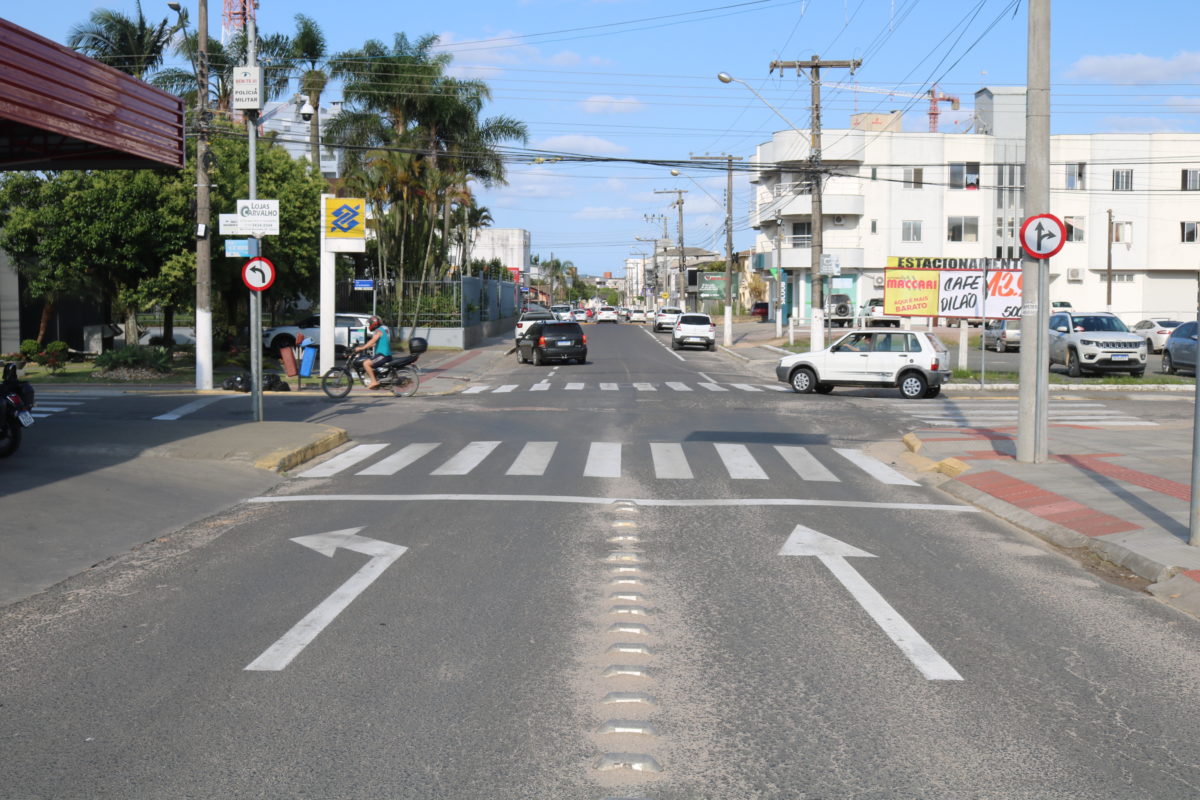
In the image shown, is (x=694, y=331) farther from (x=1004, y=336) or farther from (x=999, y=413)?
(x=999, y=413)

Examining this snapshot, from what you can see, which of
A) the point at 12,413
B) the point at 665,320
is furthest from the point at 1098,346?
the point at 665,320

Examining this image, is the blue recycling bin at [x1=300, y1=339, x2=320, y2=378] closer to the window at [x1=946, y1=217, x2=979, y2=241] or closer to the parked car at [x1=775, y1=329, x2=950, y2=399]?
the parked car at [x1=775, y1=329, x2=950, y2=399]

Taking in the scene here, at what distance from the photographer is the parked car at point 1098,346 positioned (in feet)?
108

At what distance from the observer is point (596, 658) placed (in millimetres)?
6516

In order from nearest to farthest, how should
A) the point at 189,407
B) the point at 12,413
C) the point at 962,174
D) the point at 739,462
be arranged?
the point at 12,413
the point at 739,462
the point at 189,407
the point at 962,174

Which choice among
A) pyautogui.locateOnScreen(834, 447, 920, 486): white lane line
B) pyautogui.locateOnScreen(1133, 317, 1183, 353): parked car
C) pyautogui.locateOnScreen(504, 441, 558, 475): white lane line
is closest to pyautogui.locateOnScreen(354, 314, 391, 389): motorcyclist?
pyautogui.locateOnScreen(504, 441, 558, 475): white lane line

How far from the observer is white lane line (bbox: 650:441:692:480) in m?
14.3

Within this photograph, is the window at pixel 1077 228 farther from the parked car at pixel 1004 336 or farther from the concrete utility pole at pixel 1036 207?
the concrete utility pole at pixel 1036 207

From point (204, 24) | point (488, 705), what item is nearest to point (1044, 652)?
point (488, 705)

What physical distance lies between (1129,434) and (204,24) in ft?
71.2

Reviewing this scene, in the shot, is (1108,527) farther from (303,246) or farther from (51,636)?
(303,246)

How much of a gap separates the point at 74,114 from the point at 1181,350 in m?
30.8

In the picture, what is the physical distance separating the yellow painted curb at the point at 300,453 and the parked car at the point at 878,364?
13.9 m

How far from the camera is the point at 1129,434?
1847 centimetres
